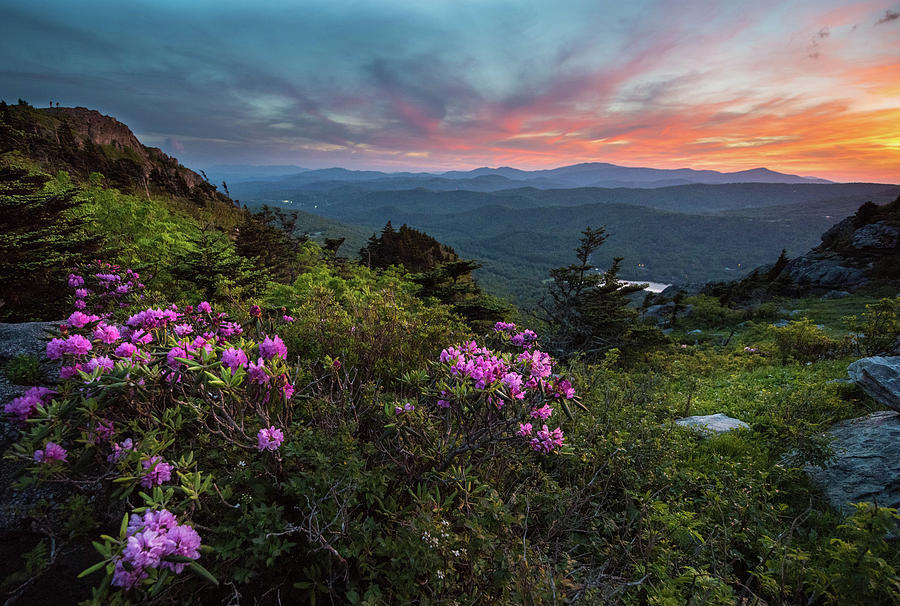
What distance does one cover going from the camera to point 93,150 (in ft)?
119

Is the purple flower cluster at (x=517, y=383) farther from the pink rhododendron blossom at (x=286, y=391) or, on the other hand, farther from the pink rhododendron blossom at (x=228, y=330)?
the pink rhododendron blossom at (x=228, y=330)

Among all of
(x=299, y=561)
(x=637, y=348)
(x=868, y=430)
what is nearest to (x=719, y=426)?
(x=868, y=430)

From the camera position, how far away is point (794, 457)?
11.7 feet

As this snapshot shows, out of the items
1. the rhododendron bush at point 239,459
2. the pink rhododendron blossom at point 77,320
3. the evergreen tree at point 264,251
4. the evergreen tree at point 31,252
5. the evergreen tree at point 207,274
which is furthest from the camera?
the evergreen tree at point 264,251

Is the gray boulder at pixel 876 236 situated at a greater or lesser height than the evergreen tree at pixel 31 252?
greater

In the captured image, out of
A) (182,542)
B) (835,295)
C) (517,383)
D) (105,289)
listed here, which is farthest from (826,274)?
(105,289)

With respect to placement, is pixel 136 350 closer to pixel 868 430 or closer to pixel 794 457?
pixel 794 457

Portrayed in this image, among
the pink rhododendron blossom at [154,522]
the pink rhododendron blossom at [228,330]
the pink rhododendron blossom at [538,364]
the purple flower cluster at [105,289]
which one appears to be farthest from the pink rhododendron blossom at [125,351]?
the purple flower cluster at [105,289]

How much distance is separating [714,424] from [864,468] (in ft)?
4.65

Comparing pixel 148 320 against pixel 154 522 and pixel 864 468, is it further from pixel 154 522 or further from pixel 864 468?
pixel 864 468

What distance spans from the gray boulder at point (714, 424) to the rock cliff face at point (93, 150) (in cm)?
1446

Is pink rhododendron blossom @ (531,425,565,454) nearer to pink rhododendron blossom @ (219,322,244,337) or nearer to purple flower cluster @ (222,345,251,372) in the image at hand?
purple flower cluster @ (222,345,251,372)

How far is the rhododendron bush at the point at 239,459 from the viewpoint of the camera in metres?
1.55

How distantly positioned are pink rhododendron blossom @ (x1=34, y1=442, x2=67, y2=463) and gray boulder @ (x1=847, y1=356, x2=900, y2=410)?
7218mm
